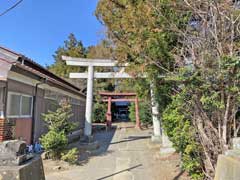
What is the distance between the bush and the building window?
Result: 129 centimetres

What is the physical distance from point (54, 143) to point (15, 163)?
6.28 meters

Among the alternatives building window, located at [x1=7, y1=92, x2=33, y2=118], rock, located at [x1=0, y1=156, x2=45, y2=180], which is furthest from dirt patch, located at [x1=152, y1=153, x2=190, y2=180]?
building window, located at [x1=7, y1=92, x2=33, y2=118]

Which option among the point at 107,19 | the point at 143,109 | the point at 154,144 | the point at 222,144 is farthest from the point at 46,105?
the point at 143,109

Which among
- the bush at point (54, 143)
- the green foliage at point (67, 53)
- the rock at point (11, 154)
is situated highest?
the green foliage at point (67, 53)

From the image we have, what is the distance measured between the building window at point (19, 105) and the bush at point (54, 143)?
1287 millimetres

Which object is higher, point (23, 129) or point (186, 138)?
point (23, 129)

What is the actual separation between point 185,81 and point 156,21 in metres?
1.84

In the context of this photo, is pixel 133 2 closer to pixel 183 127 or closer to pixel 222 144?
pixel 183 127

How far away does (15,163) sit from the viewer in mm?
2893

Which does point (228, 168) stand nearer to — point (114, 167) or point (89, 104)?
point (114, 167)

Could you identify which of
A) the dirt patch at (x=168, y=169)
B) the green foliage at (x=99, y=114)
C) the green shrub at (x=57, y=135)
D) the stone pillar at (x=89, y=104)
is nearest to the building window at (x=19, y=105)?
the green shrub at (x=57, y=135)

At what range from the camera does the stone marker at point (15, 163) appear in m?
2.77

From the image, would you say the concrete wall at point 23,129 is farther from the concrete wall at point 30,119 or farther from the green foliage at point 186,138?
the green foliage at point 186,138

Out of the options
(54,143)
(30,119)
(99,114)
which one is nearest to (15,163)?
(54,143)
